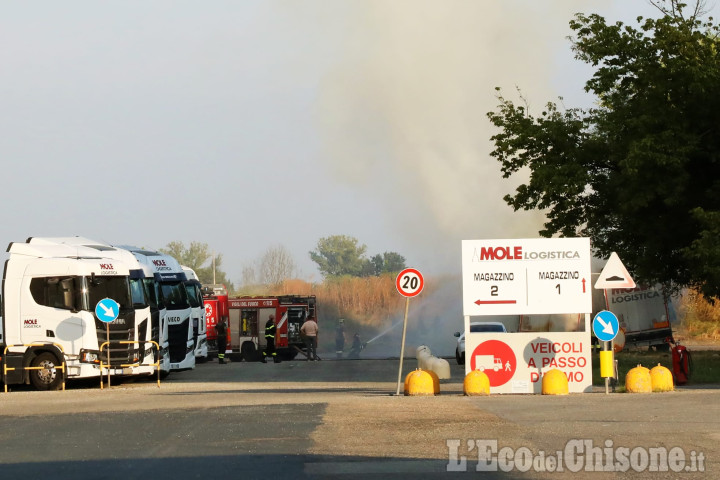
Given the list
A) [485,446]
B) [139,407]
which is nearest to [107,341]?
[139,407]

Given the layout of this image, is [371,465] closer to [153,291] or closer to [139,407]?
[139,407]

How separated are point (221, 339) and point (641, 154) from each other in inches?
897

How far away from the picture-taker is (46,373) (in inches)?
1216

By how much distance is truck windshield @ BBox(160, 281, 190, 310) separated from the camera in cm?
3881

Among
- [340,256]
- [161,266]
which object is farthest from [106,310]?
[340,256]

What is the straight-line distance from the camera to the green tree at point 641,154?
A: 116 ft

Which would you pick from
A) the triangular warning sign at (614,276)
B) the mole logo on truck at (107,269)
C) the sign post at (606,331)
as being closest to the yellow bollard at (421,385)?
the sign post at (606,331)

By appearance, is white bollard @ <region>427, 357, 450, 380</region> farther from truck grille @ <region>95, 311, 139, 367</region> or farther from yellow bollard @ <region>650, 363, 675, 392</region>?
truck grille @ <region>95, 311, 139, 367</region>

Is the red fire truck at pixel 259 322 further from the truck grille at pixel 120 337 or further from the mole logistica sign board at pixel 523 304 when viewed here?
the mole logistica sign board at pixel 523 304

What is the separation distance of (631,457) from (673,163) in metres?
23.9

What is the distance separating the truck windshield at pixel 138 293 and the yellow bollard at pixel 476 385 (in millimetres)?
11995

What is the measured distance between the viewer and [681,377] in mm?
27203

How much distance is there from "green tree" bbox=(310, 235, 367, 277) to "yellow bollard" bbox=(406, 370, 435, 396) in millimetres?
130505

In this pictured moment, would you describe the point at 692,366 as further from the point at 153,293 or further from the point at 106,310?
the point at 106,310
